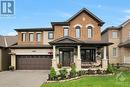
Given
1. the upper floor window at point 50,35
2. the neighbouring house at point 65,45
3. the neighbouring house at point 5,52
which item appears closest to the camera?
the neighbouring house at point 65,45

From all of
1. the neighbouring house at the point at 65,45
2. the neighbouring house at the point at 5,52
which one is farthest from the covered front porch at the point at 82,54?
the neighbouring house at the point at 5,52

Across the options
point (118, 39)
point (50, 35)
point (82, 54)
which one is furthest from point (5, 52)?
point (118, 39)

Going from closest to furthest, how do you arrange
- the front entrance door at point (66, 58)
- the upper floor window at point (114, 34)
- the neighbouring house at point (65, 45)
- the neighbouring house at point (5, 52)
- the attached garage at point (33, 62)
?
the neighbouring house at point (65, 45) < the front entrance door at point (66, 58) < the neighbouring house at point (5, 52) < the attached garage at point (33, 62) < the upper floor window at point (114, 34)

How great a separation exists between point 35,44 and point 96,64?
452 inches

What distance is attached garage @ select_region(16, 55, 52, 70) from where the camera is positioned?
43.0 m

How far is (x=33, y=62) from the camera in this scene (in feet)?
141

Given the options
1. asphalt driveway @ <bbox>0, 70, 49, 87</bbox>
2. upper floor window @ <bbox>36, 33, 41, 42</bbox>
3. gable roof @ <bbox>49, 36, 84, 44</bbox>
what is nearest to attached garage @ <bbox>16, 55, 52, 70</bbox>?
upper floor window @ <bbox>36, 33, 41, 42</bbox>

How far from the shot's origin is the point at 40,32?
45.3 metres

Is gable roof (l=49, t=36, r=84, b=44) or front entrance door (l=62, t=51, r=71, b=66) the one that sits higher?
gable roof (l=49, t=36, r=84, b=44)

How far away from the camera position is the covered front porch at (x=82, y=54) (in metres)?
37.6

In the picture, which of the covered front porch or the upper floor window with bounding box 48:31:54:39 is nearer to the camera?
the covered front porch

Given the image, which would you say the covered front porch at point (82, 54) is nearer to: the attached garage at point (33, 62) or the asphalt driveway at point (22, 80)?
the attached garage at point (33, 62)

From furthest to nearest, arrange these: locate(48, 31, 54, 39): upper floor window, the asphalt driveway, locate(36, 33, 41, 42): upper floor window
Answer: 1. locate(36, 33, 41, 42): upper floor window
2. locate(48, 31, 54, 39): upper floor window
3. the asphalt driveway

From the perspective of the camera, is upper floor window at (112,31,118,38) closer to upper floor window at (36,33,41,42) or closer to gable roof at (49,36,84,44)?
upper floor window at (36,33,41,42)
